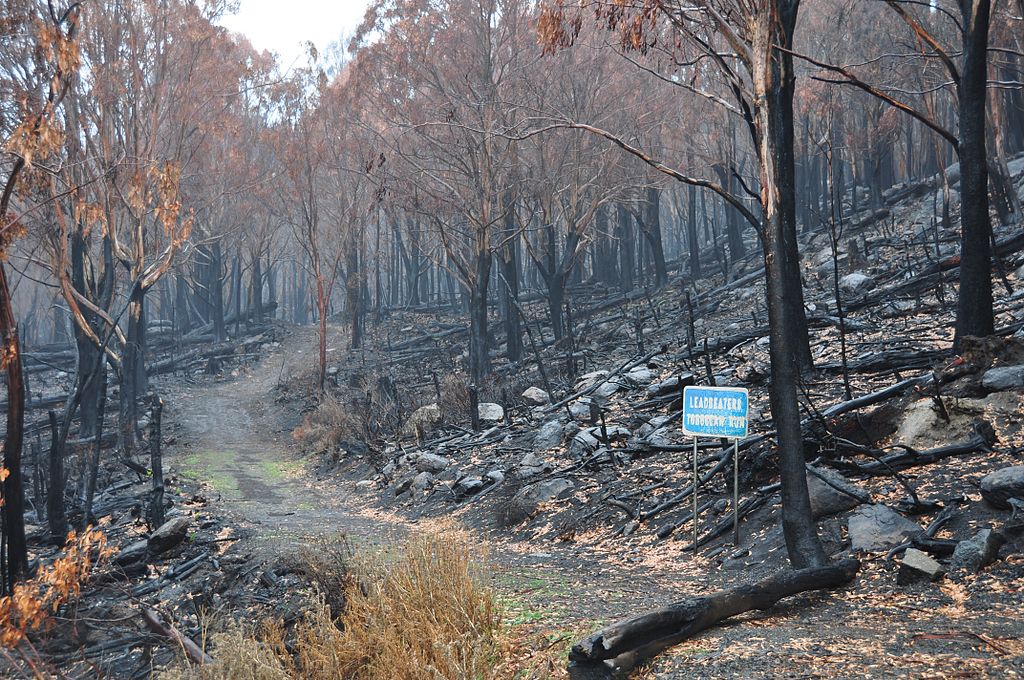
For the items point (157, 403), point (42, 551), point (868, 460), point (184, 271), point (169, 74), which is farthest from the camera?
point (184, 271)

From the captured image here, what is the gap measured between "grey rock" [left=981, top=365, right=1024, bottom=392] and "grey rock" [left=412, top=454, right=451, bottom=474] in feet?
30.2

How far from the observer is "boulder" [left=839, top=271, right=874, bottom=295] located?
16453 mm

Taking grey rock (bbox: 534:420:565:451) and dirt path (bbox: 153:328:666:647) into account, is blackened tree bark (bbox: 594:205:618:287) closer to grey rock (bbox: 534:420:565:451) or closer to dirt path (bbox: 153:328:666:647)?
dirt path (bbox: 153:328:666:647)

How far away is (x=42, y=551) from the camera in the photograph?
1123cm

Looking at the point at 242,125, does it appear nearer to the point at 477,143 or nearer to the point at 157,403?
the point at 477,143

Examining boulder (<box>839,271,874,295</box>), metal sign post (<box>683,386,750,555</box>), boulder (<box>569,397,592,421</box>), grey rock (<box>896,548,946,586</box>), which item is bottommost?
boulder (<box>569,397,592,421</box>)

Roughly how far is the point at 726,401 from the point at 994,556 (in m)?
2.51

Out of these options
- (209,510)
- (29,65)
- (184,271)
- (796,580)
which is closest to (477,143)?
(29,65)

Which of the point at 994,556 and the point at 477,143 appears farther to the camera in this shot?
the point at 477,143

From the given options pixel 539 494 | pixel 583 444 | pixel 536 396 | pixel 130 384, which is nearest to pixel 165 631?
pixel 539 494

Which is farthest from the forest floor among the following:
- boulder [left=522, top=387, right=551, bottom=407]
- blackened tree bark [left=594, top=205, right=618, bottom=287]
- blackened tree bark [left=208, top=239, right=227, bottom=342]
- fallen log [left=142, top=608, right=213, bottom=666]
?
blackened tree bark [left=208, top=239, right=227, bottom=342]

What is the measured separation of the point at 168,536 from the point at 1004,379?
10.4m

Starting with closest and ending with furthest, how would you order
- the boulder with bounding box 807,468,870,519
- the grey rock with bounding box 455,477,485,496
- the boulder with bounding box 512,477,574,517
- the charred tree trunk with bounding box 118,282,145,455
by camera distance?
the boulder with bounding box 807,468,870,519 → the boulder with bounding box 512,477,574,517 → the grey rock with bounding box 455,477,485,496 → the charred tree trunk with bounding box 118,282,145,455

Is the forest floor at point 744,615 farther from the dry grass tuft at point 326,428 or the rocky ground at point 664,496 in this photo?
the dry grass tuft at point 326,428
